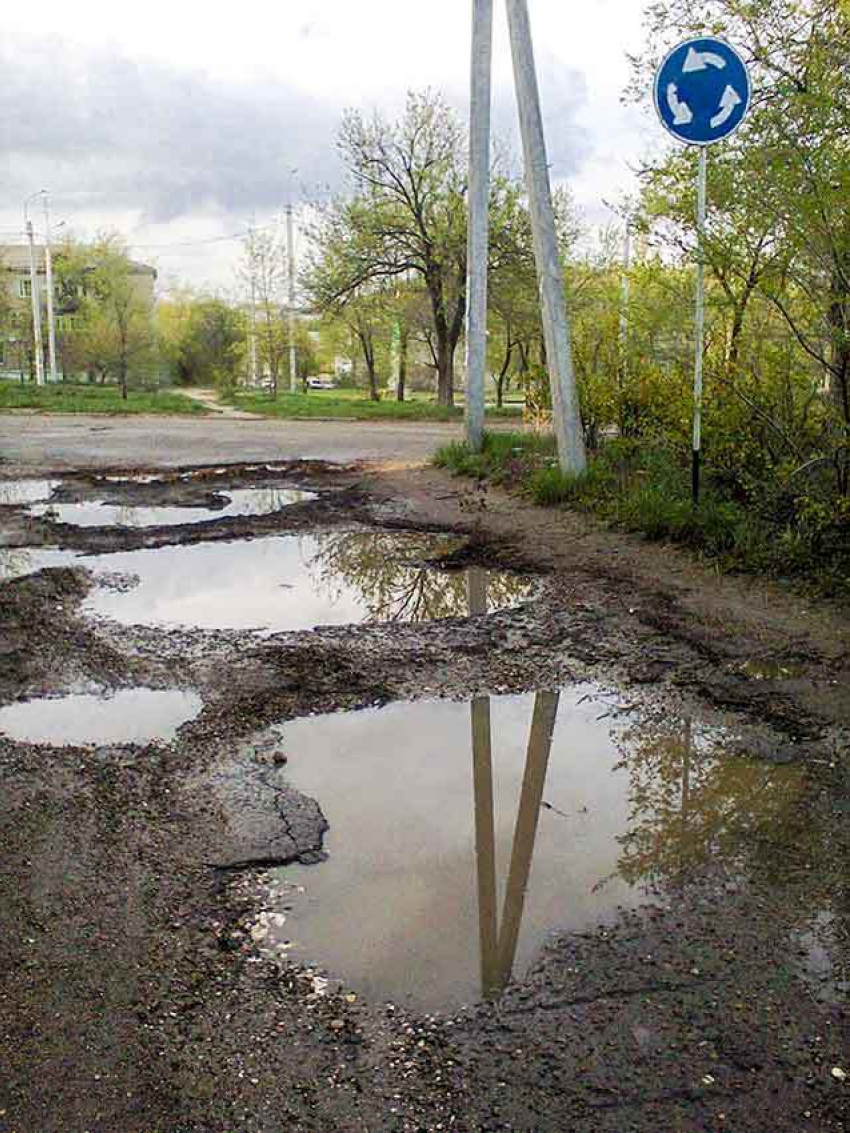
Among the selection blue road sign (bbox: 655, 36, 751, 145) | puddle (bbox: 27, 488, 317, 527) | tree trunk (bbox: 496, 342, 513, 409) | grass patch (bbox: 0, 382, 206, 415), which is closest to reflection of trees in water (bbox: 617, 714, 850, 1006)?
blue road sign (bbox: 655, 36, 751, 145)

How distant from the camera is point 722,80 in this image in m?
7.88

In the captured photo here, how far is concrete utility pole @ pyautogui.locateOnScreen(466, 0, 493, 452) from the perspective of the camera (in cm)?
1350

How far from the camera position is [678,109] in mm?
8070

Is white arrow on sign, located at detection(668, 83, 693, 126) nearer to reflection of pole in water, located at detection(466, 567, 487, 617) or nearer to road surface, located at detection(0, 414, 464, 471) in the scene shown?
reflection of pole in water, located at detection(466, 567, 487, 617)

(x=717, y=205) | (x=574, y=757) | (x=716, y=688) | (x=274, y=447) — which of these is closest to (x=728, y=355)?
(x=717, y=205)

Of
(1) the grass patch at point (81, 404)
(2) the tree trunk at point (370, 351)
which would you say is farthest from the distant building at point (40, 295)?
(2) the tree trunk at point (370, 351)

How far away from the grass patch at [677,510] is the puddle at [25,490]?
17.8ft

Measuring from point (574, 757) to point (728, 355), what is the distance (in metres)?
5.06

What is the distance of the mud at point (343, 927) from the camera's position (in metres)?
2.35

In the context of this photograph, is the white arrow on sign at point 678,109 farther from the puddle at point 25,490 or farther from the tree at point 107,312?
the tree at point 107,312

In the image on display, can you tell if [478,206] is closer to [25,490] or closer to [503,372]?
[25,490]

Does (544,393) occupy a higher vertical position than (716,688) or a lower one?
higher

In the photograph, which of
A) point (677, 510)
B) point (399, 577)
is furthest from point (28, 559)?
point (677, 510)

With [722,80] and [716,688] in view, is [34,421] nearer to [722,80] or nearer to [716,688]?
[722,80]
